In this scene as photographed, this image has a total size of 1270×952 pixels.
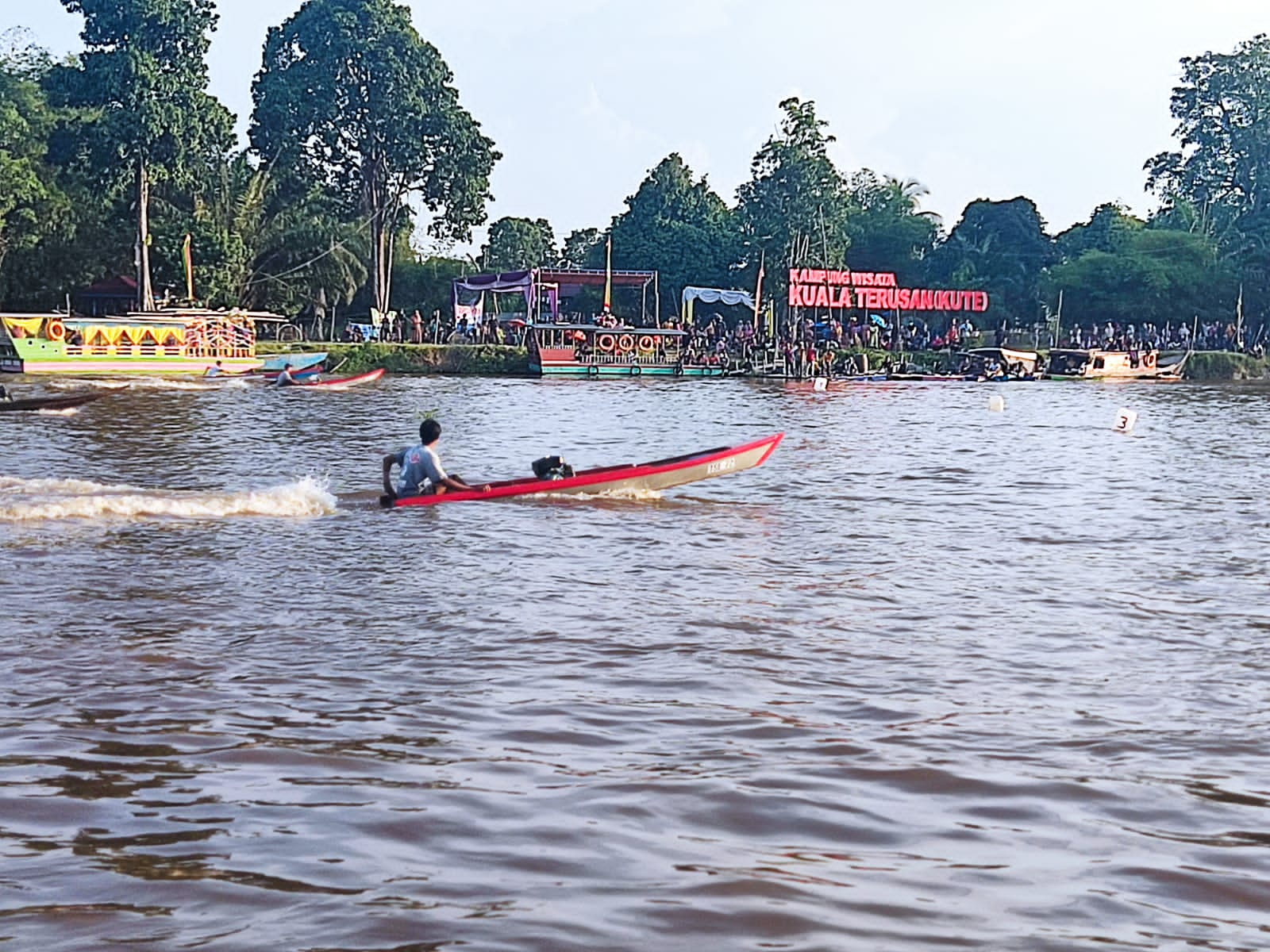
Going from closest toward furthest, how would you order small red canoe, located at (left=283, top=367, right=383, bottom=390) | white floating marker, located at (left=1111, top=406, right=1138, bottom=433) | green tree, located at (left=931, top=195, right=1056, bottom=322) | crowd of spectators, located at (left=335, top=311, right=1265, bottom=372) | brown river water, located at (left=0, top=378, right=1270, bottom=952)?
brown river water, located at (left=0, top=378, right=1270, bottom=952)
white floating marker, located at (left=1111, top=406, right=1138, bottom=433)
small red canoe, located at (left=283, top=367, right=383, bottom=390)
crowd of spectators, located at (left=335, top=311, right=1265, bottom=372)
green tree, located at (left=931, top=195, right=1056, bottom=322)

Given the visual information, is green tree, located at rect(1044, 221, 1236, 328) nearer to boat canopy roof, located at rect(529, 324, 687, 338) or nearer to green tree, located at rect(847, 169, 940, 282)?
green tree, located at rect(847, 169, 940, 282)

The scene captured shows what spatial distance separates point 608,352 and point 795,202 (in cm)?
1556

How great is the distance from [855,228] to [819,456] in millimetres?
52770

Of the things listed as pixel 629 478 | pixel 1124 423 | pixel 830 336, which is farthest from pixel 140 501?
pixel 830 336

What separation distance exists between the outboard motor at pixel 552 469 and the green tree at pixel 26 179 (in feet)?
131

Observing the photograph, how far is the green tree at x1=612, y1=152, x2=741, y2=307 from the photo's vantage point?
68562 mm

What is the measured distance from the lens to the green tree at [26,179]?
50.2 meters

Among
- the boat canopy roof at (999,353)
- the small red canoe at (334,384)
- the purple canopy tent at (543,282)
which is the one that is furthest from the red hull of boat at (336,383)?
the boat canopy roof at (999,353)

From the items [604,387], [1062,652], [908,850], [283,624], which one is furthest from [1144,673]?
Answer: [604,387]

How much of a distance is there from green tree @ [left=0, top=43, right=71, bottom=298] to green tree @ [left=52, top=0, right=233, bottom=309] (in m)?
2.81

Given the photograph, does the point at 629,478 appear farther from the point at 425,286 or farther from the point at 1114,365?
the point at 425,286

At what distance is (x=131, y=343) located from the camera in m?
44.6

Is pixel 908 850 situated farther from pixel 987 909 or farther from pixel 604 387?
pixel 604 387

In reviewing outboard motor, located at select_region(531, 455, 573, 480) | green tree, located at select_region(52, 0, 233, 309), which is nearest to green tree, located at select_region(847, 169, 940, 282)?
green tree, located at select_region(52, 0, 233, 309)
